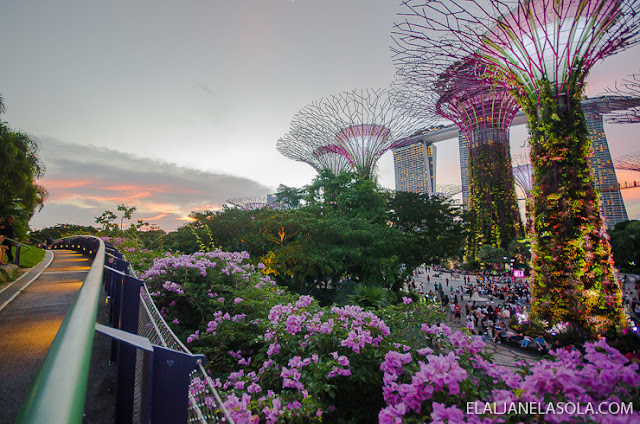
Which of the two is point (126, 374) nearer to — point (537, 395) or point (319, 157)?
point (537, 395)

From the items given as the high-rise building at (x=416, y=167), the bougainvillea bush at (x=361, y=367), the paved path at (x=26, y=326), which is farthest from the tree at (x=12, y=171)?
the high-rise building at (x=416, y=167)

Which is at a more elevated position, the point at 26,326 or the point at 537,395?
the point at 26,326

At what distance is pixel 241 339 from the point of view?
4824mm

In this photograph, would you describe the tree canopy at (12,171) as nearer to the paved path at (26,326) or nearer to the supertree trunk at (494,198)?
the paved path at (26,326)

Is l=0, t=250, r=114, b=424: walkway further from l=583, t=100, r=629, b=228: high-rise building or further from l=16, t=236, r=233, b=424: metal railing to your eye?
l=583, t=100, r=629, b=228: high-rise building

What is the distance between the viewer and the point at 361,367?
349 cm

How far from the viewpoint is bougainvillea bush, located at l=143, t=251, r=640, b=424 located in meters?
2.22

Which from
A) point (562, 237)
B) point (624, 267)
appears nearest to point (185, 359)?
point (562, 237)

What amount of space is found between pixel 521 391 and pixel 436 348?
5.80ft

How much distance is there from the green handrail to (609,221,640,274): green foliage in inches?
1718

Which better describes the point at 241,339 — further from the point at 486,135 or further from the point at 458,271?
the point at 458,271

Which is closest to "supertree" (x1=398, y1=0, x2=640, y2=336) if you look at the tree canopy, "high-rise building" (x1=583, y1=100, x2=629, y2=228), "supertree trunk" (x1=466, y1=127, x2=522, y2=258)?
the tree canopy

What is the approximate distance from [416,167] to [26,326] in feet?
412

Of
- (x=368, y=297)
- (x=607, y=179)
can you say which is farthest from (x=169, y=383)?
(x=607, y=179)
